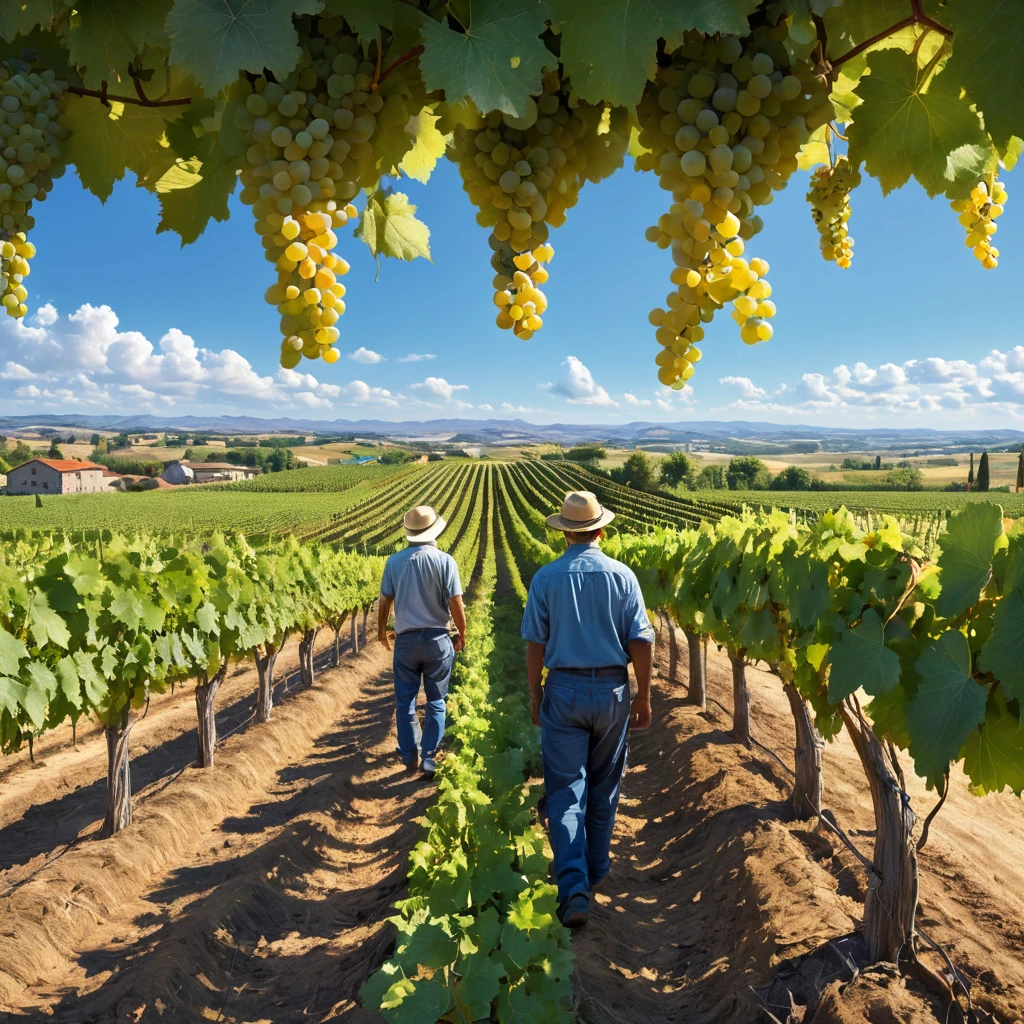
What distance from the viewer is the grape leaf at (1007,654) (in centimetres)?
246

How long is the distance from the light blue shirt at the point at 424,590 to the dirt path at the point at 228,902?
1.61m

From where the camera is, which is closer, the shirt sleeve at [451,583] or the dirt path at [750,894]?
the dirt path at [750,894]

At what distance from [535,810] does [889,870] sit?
195 centimetres

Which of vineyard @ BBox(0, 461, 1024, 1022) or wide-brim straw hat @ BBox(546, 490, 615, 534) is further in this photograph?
wide-brim straw hat @ BBox(546, 490, 615, 534)

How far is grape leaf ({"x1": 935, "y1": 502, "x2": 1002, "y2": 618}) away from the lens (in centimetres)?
257

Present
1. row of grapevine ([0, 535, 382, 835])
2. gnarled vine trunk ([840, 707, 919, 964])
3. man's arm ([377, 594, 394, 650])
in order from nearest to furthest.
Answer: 1. gnarled vine trunk ([840, 707, 919, 964])
2. row of grapevine ([0, 535, 382, 835])
3. man's arm ([377, 594, 394, 650])

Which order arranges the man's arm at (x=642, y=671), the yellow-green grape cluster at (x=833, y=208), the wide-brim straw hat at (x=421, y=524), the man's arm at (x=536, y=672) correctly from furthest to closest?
the wide-brim straw hat at (x=421, y=524)
the man's arm at (x=536, y=672)
the man's arm at (x=642, y=671)
the yellow-green grape cluster at (x=833, y=208)

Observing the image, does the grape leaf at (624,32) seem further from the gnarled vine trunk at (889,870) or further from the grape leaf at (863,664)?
the gnarled vine trunk at (889,870)

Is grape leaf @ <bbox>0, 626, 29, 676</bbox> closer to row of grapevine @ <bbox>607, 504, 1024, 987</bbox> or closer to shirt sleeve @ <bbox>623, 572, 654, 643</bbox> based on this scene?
shirt sleeve @ <bbox>623, 572, 654, 643</bbox>

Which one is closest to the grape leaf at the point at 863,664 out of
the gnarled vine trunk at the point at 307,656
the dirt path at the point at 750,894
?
the dirt path at the point at 750,894

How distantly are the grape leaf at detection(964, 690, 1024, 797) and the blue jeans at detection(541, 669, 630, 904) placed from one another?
1.68 meters

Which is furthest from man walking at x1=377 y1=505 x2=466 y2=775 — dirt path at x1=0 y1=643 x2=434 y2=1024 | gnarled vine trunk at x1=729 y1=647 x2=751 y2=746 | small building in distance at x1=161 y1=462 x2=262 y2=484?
small building in distance at x1=161 y1=462 x2=262 y2=484

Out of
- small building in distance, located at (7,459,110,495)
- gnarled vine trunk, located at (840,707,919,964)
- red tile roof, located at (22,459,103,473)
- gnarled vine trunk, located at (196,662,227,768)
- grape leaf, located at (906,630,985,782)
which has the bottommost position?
small building in distance, located at (7,459,110,495)

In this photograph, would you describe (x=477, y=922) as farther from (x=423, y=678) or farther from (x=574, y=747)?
(x=423, y=678)
